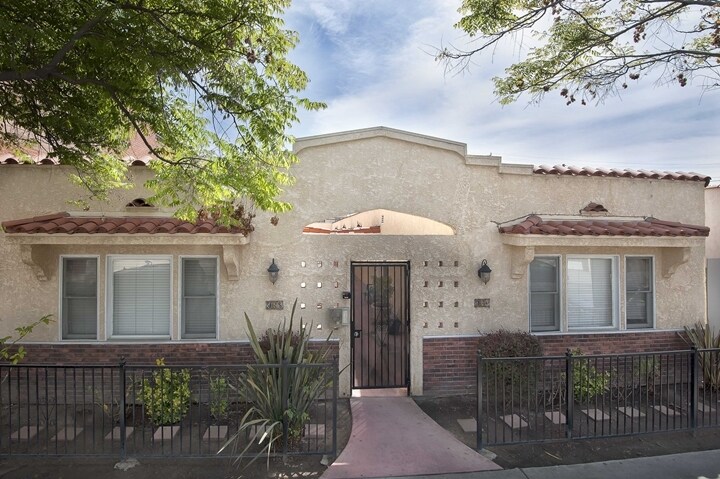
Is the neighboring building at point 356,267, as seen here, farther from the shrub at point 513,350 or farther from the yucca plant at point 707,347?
the yucca plant at point 707,347

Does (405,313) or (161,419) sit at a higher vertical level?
(405,313)

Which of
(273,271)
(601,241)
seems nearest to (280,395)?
(273,271)

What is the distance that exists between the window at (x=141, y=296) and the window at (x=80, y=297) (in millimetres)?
351

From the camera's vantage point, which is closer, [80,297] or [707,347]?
[80,297]

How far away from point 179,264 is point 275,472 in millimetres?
4009

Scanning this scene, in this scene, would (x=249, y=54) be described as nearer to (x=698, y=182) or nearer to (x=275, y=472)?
(x=275, y=472)

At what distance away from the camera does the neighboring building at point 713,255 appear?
8.74 m

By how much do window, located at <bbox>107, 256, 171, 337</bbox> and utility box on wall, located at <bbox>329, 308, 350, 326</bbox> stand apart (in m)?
2.94

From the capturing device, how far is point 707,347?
26.1 feet

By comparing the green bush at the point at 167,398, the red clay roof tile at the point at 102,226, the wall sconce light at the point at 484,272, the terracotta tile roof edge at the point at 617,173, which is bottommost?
the green bush at the point at 167,398

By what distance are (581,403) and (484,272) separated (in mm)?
2747

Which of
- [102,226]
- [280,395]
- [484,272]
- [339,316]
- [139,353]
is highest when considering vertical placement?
[102,226]

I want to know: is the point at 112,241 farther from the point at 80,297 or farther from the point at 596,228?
the point at 596,228

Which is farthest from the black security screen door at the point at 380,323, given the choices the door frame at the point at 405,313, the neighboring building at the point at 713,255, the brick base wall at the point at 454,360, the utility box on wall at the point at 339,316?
the neighboring building at the point at 713,255
